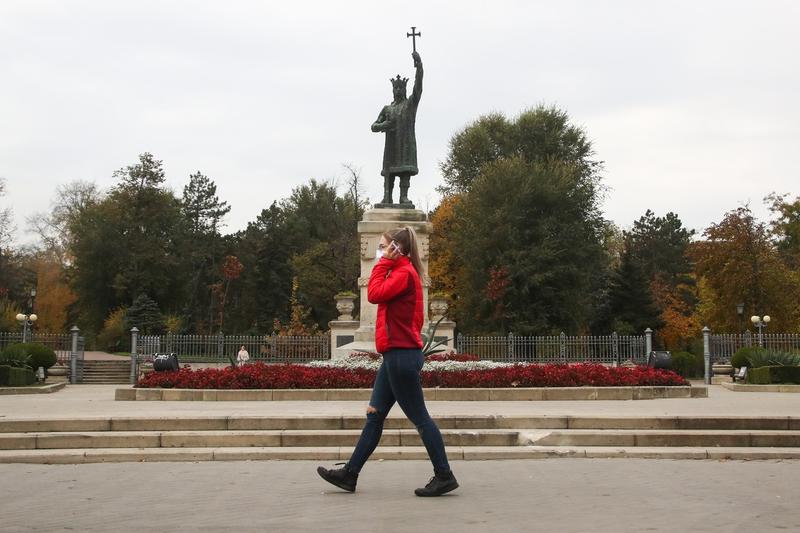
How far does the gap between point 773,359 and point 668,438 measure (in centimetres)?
1622

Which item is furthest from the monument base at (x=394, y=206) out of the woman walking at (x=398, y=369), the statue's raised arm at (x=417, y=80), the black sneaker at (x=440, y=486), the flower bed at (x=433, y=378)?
the black sneaker at (x=440, y=486)

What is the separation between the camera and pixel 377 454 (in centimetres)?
909

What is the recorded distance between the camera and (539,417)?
33.7 ft

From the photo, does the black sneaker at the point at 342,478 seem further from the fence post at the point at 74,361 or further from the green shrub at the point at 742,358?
the fence post at the point at 74,361

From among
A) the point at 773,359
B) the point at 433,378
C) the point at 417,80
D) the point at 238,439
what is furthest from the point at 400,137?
the point at 238,439

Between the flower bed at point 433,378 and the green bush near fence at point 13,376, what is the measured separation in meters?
8.29

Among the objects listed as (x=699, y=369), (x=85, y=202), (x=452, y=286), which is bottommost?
(x=699, y=369)

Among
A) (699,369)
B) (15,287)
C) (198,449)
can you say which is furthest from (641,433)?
(15,287)

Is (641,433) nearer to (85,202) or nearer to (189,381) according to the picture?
(189,381)

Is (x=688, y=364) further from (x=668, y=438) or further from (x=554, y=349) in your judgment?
(x=668, y=438)

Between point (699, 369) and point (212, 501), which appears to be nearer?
point (212, 501)

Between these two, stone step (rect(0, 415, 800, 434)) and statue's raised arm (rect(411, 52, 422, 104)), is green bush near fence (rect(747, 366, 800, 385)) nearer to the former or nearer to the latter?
statue's raised arm (rect(411, 52, 422, 104))

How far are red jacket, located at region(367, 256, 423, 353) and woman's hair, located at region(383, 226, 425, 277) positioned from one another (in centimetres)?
13

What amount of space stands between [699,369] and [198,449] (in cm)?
3305
